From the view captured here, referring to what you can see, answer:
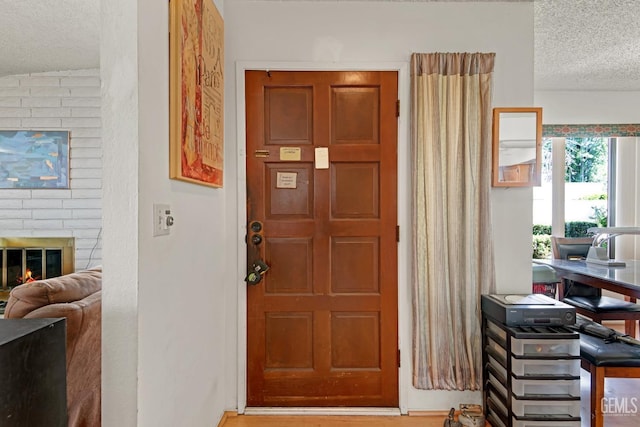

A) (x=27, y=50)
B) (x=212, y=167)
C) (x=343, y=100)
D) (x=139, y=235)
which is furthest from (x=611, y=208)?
(x=27, y=50)

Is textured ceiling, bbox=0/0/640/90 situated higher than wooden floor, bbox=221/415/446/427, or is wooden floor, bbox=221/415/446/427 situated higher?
textured ceiling, bbox=0/0/640/90

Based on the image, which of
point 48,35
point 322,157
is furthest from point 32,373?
point 48,35

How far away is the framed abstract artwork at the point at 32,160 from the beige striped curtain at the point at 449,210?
316cm

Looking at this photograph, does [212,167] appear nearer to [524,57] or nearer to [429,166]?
[429,166]

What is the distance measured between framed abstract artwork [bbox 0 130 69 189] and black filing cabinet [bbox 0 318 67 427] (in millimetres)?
3045

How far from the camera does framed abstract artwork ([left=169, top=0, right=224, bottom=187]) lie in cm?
146

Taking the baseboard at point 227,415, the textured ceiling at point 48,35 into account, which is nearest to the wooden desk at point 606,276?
the baseboard at point 227,415

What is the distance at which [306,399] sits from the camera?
2.31 meters

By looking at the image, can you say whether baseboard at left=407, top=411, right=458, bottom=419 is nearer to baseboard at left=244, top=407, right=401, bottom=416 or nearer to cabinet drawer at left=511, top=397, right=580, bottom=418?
baseboard at left=244, top=407, right=401, bottom=416

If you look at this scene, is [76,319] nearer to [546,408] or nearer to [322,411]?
[322,411]

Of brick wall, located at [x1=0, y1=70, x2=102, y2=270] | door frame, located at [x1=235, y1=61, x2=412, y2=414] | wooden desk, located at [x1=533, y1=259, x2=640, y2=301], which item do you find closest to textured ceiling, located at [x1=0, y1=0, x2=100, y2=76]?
brick wall, located at [x1=0, y1=70, x2=102, y2=270]

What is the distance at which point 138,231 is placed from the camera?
1.21 meters

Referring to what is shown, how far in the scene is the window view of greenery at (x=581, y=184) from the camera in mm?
4250

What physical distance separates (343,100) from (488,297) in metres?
1.45
